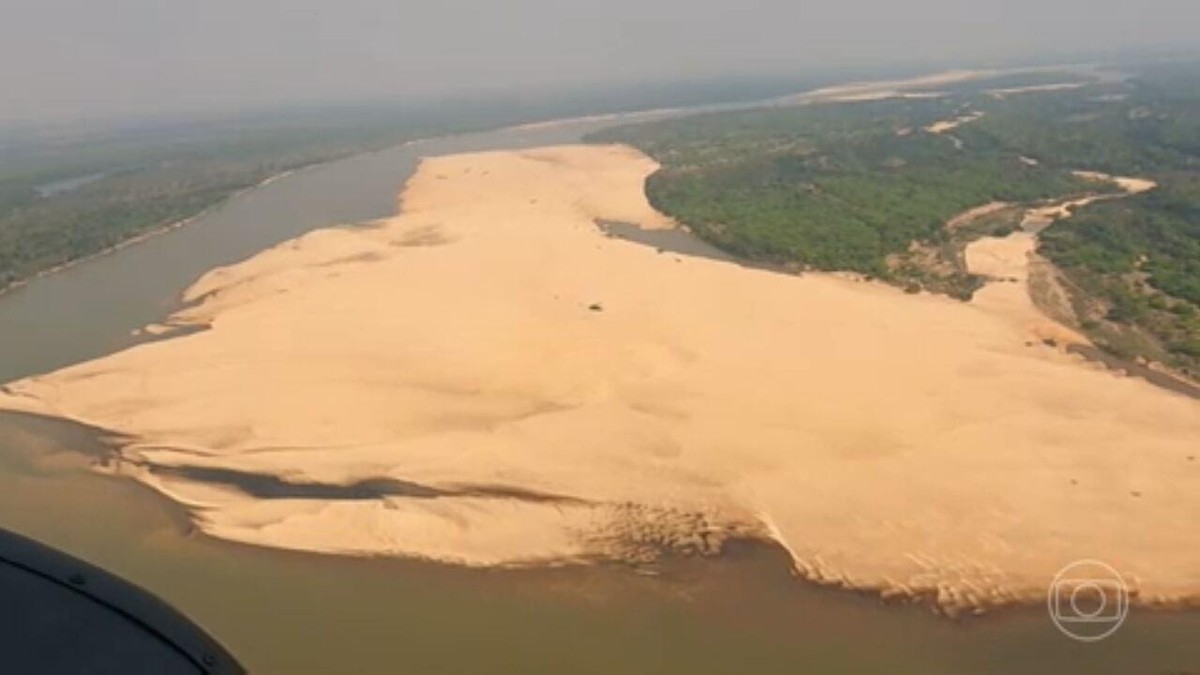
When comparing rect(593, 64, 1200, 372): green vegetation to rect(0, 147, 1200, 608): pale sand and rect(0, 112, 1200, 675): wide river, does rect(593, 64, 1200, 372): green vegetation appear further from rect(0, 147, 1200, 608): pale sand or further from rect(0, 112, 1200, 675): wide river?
rect(0, 112, 1200, 675): wide river

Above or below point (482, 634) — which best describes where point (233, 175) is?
above

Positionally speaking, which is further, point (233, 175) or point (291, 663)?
point (233, 175)

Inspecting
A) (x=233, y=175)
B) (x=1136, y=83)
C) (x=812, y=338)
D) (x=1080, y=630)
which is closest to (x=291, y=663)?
(x=1080, y=630)

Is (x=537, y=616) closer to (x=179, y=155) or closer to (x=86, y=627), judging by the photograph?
(x=86, y=627)

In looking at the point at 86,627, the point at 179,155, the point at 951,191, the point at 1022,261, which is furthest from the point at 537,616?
the point at 179,155

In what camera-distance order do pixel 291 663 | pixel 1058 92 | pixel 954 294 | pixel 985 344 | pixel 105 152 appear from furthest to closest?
pixel 1058 92 → pixel 105 152 → pixel 954 294 → pixel 985 344 → pixel 291 663

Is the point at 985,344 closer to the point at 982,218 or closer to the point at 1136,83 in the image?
the point at 982,218

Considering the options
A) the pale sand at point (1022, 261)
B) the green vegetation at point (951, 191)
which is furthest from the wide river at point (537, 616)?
the pale sand at point (1022, 261)
